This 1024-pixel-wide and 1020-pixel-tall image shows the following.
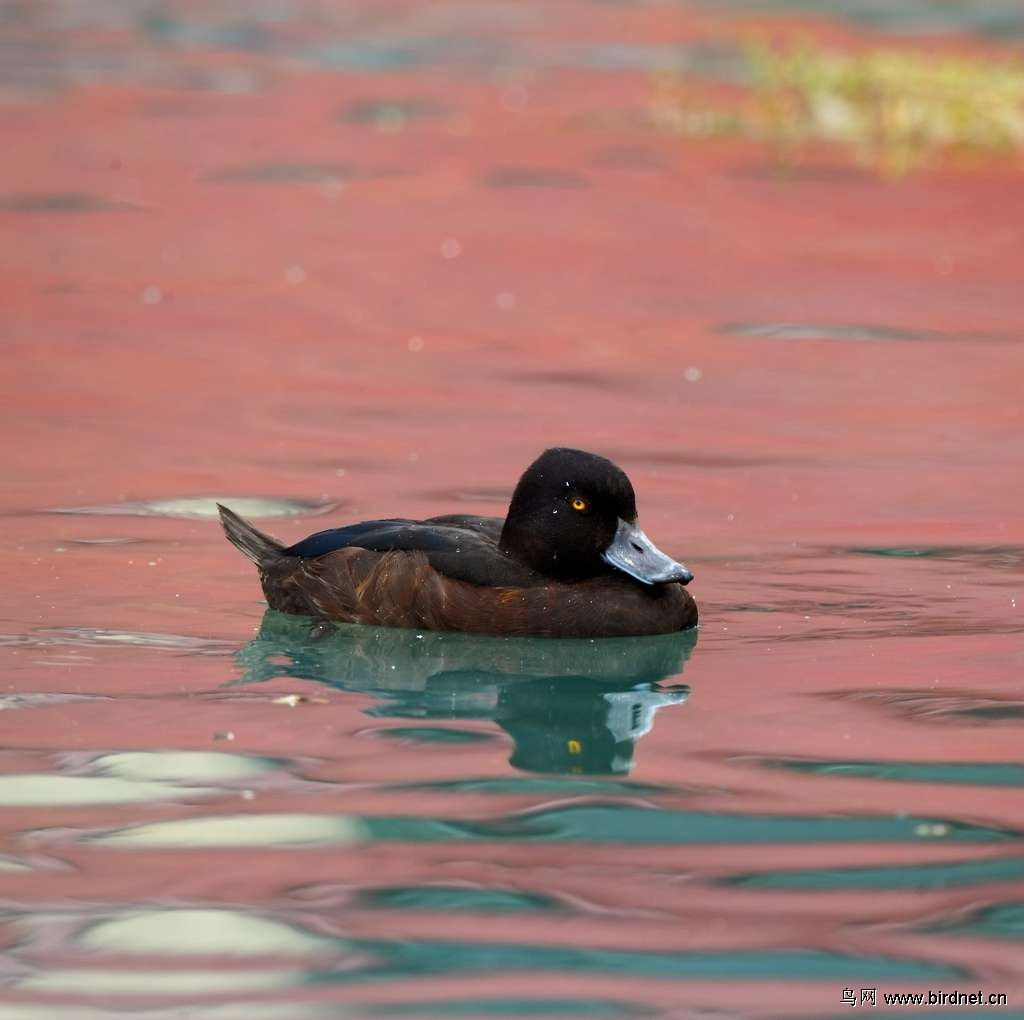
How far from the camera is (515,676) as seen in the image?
7.17m

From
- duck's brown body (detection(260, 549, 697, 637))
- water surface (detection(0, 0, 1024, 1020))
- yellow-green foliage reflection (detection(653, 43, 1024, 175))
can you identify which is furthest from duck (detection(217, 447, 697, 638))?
yellow-green foliage reflection (detection(653, 43, 1024, 175))

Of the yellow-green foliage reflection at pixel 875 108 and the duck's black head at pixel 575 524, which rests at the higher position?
the yellow-green foliage reflection at pixel 875 108

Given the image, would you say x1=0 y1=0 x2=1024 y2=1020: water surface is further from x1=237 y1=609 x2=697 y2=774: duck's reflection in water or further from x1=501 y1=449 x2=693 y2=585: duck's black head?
x1=501 y1=449 x2=693 y2=585: duck's black head

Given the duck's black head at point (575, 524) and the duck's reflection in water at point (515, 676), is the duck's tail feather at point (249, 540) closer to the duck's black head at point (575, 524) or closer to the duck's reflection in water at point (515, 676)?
→ the duck's reflection in water at point (515, 676)

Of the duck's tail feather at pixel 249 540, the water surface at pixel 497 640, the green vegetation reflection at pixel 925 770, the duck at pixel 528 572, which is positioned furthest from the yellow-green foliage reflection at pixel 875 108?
the green vegetation reflection at pixel 925 770

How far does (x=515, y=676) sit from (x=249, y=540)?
1379 mm

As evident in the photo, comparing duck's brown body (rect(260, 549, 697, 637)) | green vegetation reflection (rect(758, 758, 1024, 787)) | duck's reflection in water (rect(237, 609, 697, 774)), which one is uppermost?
duck's brown body (rect(260, 549, 697, 637))

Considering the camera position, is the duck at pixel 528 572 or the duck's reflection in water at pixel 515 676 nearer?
the duck's reflection in water at pixel 515 676

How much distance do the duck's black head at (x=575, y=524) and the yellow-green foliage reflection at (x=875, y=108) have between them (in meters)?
12.1

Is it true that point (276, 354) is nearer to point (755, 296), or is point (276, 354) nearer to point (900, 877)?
point (755, 296)

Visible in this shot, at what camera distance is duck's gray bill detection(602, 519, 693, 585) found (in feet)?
24.6

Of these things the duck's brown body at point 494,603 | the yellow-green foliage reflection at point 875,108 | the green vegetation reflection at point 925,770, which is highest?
the yellow-green foliage reflection at point 875,108

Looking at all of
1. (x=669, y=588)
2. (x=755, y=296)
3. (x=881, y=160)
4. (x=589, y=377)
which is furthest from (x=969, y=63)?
(x=669, y=588)

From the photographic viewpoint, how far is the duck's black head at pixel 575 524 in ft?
24.9
